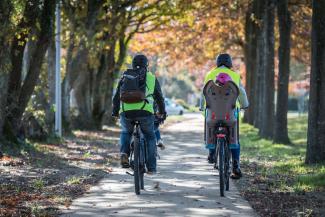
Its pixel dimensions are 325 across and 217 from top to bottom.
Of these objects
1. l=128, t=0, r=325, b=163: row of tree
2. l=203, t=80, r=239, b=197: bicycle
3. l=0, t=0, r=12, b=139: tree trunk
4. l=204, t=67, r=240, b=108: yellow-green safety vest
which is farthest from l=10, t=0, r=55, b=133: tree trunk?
l=203, t=80, r=239, b=197: bicycle

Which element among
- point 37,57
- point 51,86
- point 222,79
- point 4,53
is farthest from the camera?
point 51,86

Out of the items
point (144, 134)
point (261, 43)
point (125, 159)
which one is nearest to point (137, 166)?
point (125, 159)

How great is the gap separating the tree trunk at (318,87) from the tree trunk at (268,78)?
857 cm

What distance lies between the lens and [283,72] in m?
20.7

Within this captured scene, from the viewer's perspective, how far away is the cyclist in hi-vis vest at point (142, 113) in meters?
9.86

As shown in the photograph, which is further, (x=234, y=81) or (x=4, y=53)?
(x=4, y=53)

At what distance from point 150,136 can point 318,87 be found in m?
4.58

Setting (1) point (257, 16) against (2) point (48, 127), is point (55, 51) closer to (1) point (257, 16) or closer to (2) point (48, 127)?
(2) point (48, 127)

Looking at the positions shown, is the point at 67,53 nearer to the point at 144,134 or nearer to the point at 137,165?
the point at 144,134

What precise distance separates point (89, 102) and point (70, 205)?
70.3 feet

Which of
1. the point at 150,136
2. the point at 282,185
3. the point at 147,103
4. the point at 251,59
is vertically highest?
the point at 251,59

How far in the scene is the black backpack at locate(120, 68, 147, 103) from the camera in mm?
A: 9664

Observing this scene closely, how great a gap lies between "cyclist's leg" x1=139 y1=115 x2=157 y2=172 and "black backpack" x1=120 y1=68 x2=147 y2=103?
362 millimetres

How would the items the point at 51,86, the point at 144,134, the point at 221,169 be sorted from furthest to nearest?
the point at 51,86 < the point at 144,134 < the point at 221,169
